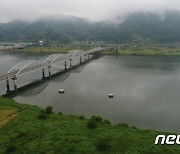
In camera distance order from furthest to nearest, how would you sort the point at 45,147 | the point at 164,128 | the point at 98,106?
the point at 98,106, the point at 164,128, the point at 45,147

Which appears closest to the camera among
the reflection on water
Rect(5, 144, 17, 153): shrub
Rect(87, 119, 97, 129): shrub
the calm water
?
Rect(5, 144, 17, 153): shrub

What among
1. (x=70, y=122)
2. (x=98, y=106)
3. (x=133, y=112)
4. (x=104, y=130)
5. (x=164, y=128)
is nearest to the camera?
(x=104, y=130)

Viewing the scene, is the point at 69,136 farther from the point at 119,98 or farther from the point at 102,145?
the point at 119,98

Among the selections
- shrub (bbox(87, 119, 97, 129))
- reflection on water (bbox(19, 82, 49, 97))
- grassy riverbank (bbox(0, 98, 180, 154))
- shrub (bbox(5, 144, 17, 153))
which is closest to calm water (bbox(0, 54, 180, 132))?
reflection on water (bbox(19, 82, 49, 97))

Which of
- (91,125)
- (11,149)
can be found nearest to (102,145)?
(91,125)

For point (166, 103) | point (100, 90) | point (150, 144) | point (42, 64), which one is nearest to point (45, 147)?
point (150, 144)

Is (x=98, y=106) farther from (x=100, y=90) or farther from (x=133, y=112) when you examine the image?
(x=100, y=90)

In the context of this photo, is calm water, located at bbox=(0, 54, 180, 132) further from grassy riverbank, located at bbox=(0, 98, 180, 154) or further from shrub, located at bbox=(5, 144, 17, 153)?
shrub, located at bbox=(5, 144, 17, 153)

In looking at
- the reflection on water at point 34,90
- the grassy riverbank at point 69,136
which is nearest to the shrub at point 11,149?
the grassy riverbank at point 69,136
